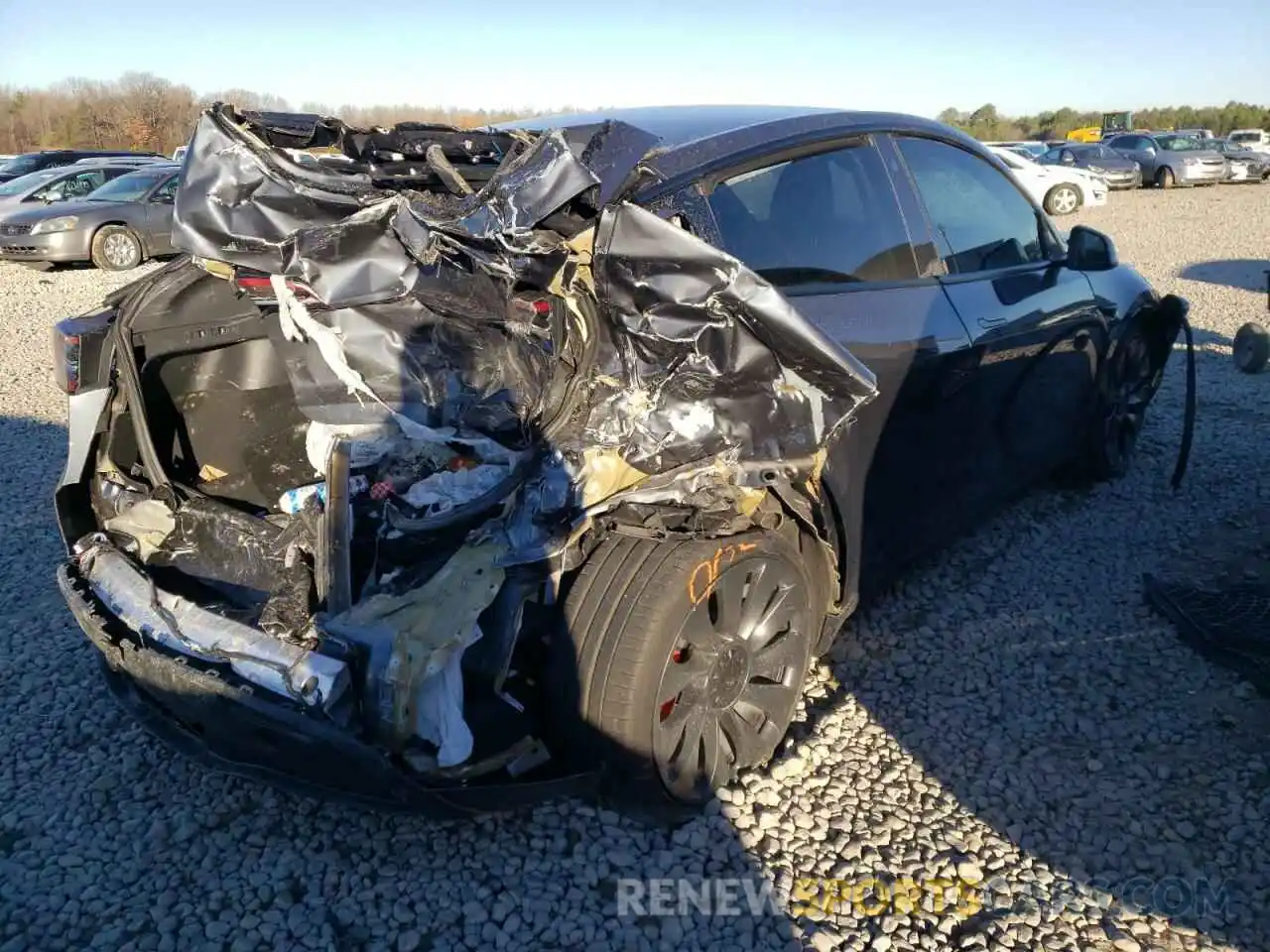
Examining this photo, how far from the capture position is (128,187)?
47.9ft

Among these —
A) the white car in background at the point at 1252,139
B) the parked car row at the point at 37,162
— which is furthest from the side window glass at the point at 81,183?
the white car in background at the point at 1252,139

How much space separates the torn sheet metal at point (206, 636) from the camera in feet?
7.47

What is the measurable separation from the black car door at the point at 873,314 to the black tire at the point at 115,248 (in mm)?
13636

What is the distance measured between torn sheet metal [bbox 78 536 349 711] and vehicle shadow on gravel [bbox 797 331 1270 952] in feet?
5.09

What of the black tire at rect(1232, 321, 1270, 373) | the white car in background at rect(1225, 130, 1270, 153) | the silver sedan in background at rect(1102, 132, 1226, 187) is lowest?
the black tire at rect(1232, 321, 1270, 373)

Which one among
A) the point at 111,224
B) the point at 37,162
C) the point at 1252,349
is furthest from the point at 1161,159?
the point at 37,162

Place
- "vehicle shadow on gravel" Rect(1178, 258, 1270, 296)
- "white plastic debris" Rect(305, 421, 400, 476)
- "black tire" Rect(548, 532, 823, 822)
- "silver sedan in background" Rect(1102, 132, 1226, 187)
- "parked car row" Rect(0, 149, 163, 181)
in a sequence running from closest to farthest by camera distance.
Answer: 1. "black tire" Rect(548, 532, 823, 822)
2. "white plastic debris" Rect(305, 421, 400, 476)
3. "vehicle shadow on gravel" Rect(1178, 258, 1270, 296)
4. "parked car row" Rect(0, 149, 163, 181)
5. "silver sedan in background" Rect(1102, 132, 1226, 187)

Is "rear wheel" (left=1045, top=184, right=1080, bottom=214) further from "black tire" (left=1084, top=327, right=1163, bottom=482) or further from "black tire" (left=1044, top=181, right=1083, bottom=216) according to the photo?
"black tire" (left=1084, top=327, right=1163, bottom=482)

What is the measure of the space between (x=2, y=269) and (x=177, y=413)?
1383 centimetres

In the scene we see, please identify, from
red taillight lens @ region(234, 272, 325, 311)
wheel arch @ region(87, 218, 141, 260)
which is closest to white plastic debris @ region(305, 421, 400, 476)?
red taillight lens @ region(234, 272, 325, 311)

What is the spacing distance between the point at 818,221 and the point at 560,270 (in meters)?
1.04

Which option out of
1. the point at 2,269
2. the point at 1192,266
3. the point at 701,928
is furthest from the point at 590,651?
the point at 2,269

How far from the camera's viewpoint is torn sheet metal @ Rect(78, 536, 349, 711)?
228cm

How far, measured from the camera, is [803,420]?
262 centimetres
